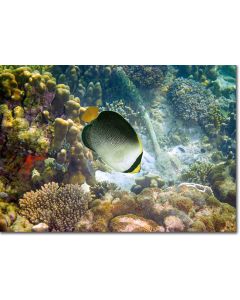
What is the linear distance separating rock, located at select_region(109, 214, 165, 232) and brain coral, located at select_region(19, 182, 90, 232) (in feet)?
1.37

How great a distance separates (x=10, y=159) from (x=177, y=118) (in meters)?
2.33

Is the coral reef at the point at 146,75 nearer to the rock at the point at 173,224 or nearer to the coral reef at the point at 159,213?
the coral reef at the point at 159,213

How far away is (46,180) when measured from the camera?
442 centimetres

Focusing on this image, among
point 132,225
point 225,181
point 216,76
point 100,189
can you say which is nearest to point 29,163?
point 100,189

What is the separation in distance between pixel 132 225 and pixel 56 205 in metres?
0.93

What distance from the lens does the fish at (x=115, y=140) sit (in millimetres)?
1591

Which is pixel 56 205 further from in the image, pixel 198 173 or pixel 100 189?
pixel 198 173

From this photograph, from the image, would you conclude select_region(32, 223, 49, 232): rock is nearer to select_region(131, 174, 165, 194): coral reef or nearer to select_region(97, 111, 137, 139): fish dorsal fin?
select_region(131, 174, 165, 194): coral reef

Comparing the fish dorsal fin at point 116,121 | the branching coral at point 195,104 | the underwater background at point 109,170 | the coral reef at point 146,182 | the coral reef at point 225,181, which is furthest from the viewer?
the branching coral at point 195,104

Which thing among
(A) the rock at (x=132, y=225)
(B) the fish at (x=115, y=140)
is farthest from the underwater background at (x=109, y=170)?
(B) the fish at (x=115, y=140)

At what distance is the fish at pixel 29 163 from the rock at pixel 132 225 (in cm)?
119

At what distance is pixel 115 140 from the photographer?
1615mm
